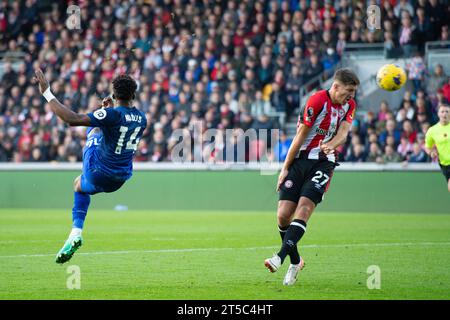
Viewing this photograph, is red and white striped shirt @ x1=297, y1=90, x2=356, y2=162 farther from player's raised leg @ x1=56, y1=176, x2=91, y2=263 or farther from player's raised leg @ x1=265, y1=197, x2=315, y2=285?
player's raised leg @ x1=56, y1=176, x2=91, y2=263

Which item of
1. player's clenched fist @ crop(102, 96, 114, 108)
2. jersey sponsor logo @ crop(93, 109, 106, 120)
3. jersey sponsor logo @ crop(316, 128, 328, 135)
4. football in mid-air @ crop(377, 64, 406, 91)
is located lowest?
jersey sponsor logo @ crop(316, 128, 328, 135)

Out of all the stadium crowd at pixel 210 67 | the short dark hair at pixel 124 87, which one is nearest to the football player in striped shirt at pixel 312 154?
the short dark hair at pixel 124 87

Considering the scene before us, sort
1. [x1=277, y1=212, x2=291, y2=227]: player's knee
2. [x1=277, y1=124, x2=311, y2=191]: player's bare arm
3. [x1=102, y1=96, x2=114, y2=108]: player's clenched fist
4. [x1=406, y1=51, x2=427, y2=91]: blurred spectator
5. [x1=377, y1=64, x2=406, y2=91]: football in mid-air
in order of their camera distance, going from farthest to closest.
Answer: [x1=406, y1=51, x2=427, y2=91]: blurred spectator → [x1=377, y1=64, x2=406, y2=91]: football in mid-air → [x1=102, y1=96, x2=114, y2=108]: player's clenched fist → [x1=277, y1=212, x2=291, y2=227]: player's knee → [x1=277, y1=124, x2=311, y2=191]: player's bare arm

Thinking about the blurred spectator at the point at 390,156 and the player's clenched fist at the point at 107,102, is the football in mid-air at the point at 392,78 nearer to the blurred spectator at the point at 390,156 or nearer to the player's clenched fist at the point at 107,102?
the player's clenched fist at the point at 107,102

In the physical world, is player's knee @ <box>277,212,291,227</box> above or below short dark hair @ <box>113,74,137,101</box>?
below

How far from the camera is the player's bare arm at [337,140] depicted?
9188 millimetres

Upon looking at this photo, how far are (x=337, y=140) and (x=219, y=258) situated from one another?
3082 millimetres

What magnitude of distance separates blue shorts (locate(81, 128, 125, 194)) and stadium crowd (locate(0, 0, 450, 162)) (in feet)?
38.1

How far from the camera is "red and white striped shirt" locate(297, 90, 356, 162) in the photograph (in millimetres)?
9312

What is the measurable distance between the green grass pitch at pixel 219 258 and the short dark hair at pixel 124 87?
1938 millimetres

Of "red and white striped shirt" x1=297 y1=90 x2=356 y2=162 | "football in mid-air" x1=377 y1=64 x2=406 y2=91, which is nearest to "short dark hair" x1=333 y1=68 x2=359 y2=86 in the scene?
"red and white striped shirt" x1=297 y1=90 x2=356 y2=162

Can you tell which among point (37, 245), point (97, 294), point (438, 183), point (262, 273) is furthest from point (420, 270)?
point (438, 183)

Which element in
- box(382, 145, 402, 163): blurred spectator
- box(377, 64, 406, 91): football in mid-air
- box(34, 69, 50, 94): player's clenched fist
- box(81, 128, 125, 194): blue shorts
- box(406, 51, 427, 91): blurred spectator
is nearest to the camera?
box(34, 69, 50, 94): player's clenched fist

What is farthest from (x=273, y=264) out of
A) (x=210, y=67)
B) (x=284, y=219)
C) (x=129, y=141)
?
(x=210, y=67)
